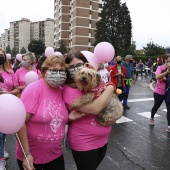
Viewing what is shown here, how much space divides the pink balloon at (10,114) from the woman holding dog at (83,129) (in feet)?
1.64

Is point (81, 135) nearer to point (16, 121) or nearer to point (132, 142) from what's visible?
point (16, 121)

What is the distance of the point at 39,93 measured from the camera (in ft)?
6.32

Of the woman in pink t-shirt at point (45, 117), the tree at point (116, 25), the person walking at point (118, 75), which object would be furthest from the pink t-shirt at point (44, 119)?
the tree at point (116, 25)

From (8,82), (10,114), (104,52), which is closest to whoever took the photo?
(10,114)

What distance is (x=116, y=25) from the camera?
49.0 m

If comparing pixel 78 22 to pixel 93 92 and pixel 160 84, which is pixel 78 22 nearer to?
pixel 160 84

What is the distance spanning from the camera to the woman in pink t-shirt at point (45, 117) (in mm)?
1895

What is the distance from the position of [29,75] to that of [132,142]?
267 centimetres

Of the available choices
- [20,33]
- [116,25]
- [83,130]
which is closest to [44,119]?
[83,130]

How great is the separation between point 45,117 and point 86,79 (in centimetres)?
48

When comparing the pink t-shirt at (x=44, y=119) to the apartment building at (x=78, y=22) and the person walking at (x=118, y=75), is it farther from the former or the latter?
the apartment building at (x=78, y=22)

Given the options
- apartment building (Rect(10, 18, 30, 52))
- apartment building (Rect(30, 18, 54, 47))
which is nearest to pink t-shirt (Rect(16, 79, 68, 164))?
apartment building (Rect(30, 18, 54, 47))

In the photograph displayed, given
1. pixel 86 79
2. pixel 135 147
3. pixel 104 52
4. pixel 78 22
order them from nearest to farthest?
1. pixel 86 79
2. pixel 104 52
3. pixel 135 147
4. pixel 78 22

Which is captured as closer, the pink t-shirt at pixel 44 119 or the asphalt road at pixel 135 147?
the pink t-shirt at pixel 44 119
